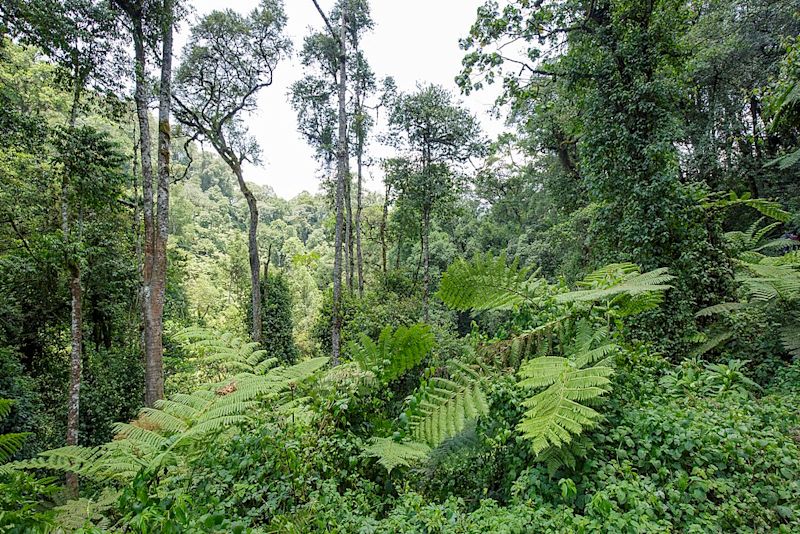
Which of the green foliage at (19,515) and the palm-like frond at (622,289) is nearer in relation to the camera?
the green foliage at (19,515)

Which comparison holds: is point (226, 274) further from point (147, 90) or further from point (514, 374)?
point (514, 374)

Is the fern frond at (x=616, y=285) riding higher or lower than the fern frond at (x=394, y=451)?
higher

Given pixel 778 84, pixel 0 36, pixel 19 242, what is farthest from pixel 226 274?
pixel 778 84

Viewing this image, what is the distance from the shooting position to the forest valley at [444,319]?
5.56 ft

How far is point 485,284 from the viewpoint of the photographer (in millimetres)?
2760

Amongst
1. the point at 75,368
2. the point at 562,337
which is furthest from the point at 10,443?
the point at 75,368

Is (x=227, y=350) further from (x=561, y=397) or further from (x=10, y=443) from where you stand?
(x=561, y=397)

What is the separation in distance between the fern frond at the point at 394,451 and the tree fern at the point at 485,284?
42.7 inches

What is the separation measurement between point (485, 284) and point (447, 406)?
969 mm

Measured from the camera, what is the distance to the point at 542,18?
18.9 ft

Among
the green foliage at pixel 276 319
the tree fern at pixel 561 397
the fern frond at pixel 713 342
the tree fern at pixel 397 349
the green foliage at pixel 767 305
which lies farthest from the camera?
the green foliage at pixel 276 319

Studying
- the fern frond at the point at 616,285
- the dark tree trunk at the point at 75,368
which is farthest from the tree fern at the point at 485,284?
the dark tree trunk at the point at 75,368

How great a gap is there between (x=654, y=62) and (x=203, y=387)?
6.33 metres

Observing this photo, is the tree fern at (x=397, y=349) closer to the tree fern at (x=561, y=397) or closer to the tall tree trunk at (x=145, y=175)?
the tree fern at (x=561, y=397)
